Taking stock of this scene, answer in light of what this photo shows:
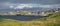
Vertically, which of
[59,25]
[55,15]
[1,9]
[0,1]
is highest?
[0,1]

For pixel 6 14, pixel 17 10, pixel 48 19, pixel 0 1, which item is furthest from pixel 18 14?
pixel 48 19

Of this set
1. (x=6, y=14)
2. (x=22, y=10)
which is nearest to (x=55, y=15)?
(x=22, y=10)

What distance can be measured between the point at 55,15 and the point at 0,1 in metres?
1.04

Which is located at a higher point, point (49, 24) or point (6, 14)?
point (6, 14)

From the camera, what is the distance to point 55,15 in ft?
7.54

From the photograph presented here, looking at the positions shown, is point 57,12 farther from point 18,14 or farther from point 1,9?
point 1,9

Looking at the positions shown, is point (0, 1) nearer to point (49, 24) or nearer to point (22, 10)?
point (22, 10)

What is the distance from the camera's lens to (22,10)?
2332mm

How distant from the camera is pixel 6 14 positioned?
2.30 meters

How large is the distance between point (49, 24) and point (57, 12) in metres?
0.27

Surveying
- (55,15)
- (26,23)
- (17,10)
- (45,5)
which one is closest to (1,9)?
(17,10)

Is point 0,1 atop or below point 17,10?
atop

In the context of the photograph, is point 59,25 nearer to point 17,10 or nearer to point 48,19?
point 48,19

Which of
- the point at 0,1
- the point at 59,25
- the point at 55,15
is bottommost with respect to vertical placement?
the point at 59,25
